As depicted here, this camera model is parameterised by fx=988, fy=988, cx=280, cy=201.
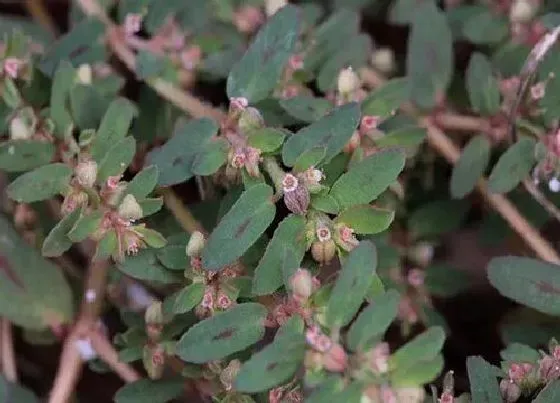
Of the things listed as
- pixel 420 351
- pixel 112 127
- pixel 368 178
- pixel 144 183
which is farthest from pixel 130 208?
pixel 420 351

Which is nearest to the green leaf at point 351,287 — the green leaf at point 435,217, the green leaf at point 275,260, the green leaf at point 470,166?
the green leaf at point 275,260

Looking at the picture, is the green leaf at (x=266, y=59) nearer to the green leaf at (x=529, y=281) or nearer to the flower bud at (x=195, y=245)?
the flower bud at (x=195, y=245)

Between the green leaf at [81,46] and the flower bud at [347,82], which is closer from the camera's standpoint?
the flower bud at [347,82]

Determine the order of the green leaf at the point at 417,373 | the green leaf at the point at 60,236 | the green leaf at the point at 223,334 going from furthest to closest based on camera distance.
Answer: the green leaf at the point at 60,236
the green leaf at the point at 223,334
the green leaf at the point at 417,373

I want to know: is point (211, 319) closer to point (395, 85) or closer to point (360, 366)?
point (360, 366)

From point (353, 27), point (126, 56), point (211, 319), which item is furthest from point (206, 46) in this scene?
point (211, 319)

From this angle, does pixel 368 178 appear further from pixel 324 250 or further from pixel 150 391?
pixel 150 391

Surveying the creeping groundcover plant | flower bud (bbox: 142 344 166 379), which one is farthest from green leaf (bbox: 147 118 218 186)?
flower bud (bbox: 142 344 166 379)
